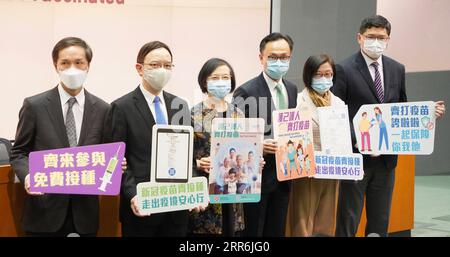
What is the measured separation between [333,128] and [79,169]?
162 centimetres

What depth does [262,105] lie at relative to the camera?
3775mm

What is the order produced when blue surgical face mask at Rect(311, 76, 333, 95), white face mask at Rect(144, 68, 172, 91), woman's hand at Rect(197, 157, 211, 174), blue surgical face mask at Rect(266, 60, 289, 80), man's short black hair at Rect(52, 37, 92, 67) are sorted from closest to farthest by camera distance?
man's short black hair at Rect(52, 37, 92, 67) → white face mask at Rect(144, 68, 172, 91) → woman's hand at Rect(197, 157, 211, 174) → blue surgical face mask at Rect(266, 60, 289, 80) → blue surgical face mask at Rect(311, 76, 333, 95)

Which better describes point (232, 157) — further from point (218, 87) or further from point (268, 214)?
point (268, 214)

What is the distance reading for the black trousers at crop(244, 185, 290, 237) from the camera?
149 inches

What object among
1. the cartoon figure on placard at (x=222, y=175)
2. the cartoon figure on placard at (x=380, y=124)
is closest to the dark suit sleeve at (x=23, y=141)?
the cartoon figure on placard at (x=222, y=175)

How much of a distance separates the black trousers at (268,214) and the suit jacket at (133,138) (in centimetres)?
63

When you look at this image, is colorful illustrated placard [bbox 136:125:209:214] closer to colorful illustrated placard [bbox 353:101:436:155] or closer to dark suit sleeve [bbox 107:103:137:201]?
dark suit sleeve [bbox 107:103:137:201]

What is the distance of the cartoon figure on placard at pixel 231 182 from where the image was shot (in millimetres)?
3543

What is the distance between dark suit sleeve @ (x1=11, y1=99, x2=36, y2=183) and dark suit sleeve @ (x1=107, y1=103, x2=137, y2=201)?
1.34 ft

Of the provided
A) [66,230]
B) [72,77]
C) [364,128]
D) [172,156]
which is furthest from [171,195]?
[364,128]

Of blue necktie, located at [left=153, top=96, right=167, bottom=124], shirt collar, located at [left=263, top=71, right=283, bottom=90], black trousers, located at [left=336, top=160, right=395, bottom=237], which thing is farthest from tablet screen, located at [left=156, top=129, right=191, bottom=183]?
black trousers, located at [left=336, top=160, right=395, bottom=237]
